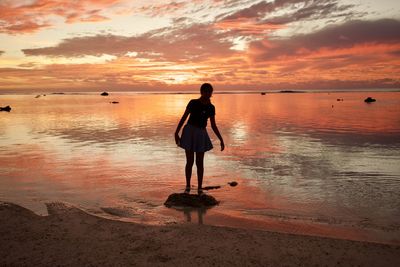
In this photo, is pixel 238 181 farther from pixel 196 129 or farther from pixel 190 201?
pixel 190 201

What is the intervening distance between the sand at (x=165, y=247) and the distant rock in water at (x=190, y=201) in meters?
1.23

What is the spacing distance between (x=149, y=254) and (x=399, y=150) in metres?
12.5

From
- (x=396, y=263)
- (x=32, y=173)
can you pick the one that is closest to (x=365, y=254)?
(x=396, y=263)

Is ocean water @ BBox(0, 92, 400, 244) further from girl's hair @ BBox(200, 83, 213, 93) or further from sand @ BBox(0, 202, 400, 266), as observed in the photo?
girl's hair @ BBox(200, 83, 213, 93)

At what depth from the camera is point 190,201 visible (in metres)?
7.02

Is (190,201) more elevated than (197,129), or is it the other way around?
(197,129)

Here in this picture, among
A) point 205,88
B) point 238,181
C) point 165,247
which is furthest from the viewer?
point 238,181

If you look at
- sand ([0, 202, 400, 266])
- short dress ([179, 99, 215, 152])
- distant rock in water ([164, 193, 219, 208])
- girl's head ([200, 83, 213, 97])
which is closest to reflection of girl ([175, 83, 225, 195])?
short dress ([179, 99, 215, 152])

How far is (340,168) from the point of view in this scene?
10.6 meters

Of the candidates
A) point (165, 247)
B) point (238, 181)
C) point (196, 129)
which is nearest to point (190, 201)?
point (196, 129)

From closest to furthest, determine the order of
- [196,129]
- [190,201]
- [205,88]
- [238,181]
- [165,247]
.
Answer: [165,247], [190,201], [205,88], [196,129], [238,181]

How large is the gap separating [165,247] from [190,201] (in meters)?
2.27

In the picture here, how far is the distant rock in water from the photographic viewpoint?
22.9 feet

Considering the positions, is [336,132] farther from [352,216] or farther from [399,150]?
Result: [352,216]
